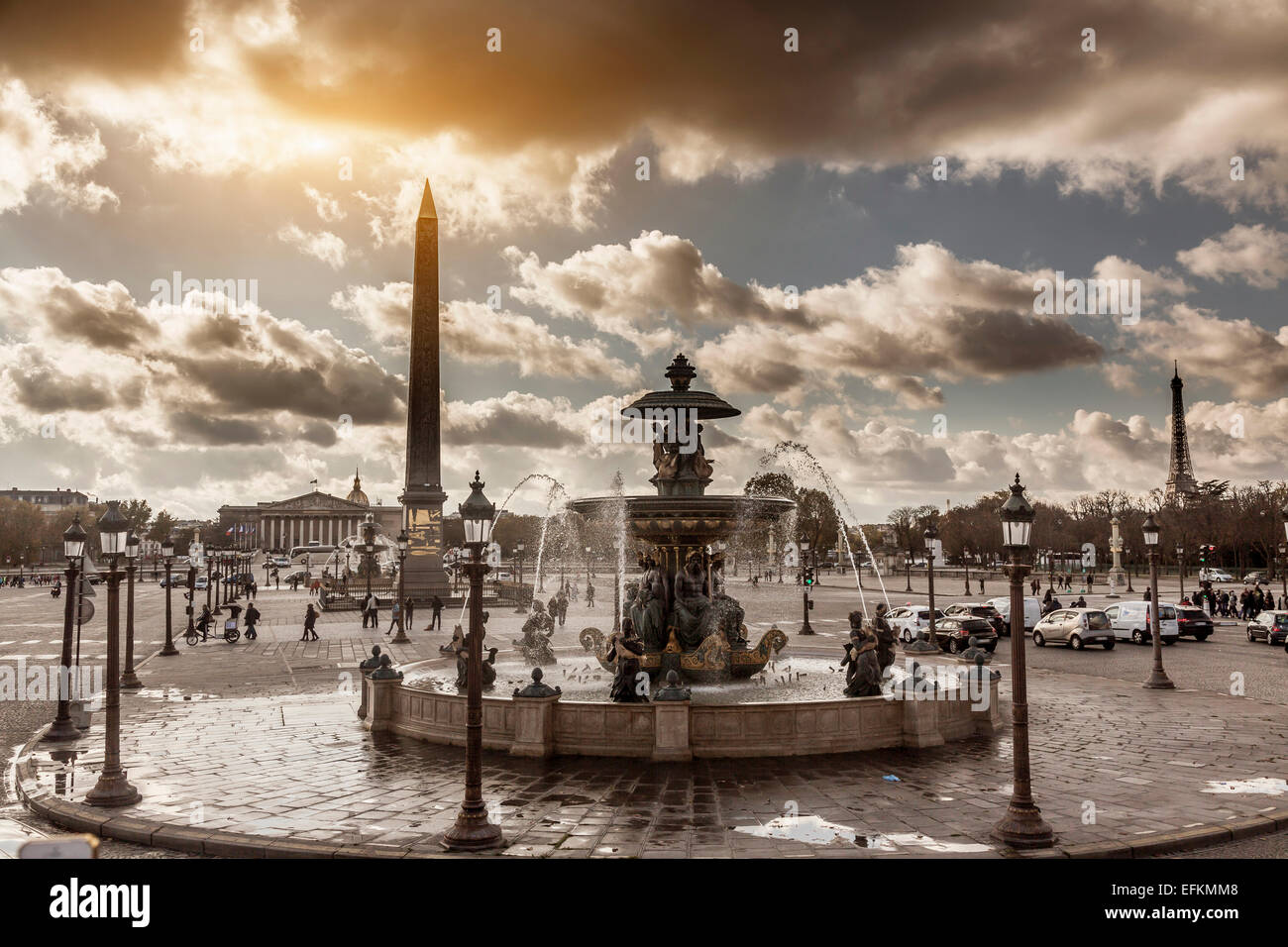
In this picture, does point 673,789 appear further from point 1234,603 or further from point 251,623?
point 1234,603

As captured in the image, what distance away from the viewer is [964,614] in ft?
103

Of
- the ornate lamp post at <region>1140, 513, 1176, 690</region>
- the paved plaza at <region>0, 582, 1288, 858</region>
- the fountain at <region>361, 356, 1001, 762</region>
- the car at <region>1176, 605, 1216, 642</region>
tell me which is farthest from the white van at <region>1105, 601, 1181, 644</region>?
the fountain at <region>361, 356, 1001, 762</region>

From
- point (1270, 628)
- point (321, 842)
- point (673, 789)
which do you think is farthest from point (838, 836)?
point (1270, 628)

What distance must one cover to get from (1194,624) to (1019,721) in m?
28.1

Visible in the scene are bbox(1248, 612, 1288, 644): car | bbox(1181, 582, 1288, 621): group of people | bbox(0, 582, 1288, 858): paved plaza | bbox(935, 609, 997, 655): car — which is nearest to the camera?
bbox(0, 582, 1288, 858): paved plaza

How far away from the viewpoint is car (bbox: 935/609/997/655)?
28.6 metres

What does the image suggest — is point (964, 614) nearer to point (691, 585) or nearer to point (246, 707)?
point (691, 585)

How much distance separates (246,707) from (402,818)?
920 centimetres

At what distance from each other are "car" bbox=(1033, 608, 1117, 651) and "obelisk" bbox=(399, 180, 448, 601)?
100.0 ft

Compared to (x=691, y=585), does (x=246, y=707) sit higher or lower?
lower

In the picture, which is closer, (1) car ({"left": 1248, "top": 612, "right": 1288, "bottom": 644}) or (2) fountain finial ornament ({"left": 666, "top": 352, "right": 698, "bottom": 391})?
(2) fountain finial ornament ({"left": 666, "top": 352, "right": 698, "bottom": 391})

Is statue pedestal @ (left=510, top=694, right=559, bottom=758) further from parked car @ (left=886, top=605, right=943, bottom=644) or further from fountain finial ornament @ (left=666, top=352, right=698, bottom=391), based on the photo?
parked car @ (left=886, top=605, right=943, bottom=644)

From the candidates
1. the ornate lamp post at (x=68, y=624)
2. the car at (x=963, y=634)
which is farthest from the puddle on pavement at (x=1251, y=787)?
the car at (x=963, y=634)
